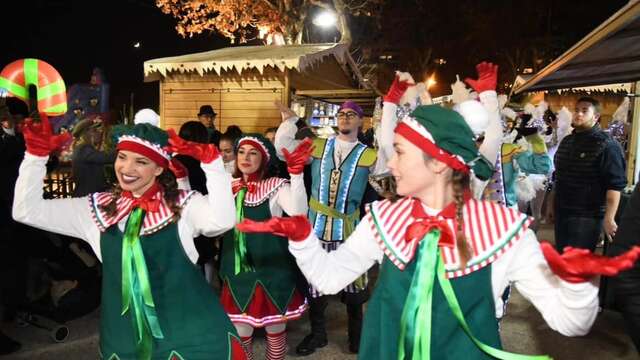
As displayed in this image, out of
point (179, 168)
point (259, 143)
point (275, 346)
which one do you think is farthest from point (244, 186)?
point (275, 346)

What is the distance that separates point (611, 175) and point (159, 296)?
13.5 feet

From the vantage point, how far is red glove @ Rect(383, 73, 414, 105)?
4.20 m

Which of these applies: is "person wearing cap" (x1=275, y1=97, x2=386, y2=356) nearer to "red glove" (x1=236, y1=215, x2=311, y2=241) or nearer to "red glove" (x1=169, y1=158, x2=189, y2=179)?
"red glove" (x1=169, y1=158, x2=189, y2=179)

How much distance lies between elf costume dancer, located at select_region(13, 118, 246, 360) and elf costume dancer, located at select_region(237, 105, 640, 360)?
23.6 inches

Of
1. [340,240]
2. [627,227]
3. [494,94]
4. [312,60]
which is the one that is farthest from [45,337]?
[312,60]

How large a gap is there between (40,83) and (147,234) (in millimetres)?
8905

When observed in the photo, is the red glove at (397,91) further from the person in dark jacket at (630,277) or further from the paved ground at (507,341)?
the person in dark jacket at (630,277)

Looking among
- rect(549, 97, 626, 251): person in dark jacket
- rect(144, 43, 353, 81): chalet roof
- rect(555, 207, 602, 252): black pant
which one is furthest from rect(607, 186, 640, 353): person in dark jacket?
rect(144, 43, 353, 81): chalet roof

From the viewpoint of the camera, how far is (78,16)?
2419cm

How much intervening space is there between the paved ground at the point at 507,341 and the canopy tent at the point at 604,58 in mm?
2446

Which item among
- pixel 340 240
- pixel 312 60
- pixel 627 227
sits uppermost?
pixel 312 60

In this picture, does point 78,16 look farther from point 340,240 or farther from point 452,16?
point 340,240

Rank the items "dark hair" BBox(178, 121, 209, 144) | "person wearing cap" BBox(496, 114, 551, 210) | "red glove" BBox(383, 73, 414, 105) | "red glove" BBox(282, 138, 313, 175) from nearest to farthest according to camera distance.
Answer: "red glove" BBox(282, 138, 313, 175) < "red glove" BBox(383, 73, 414, 105) < "person wearing cap" BBox(496, 114, 551, 210) < "dark hair" BBox(178, 121, 209, 144)

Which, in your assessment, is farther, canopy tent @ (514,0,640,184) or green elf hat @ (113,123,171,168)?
canopy tent @ (514,0,640,184)
